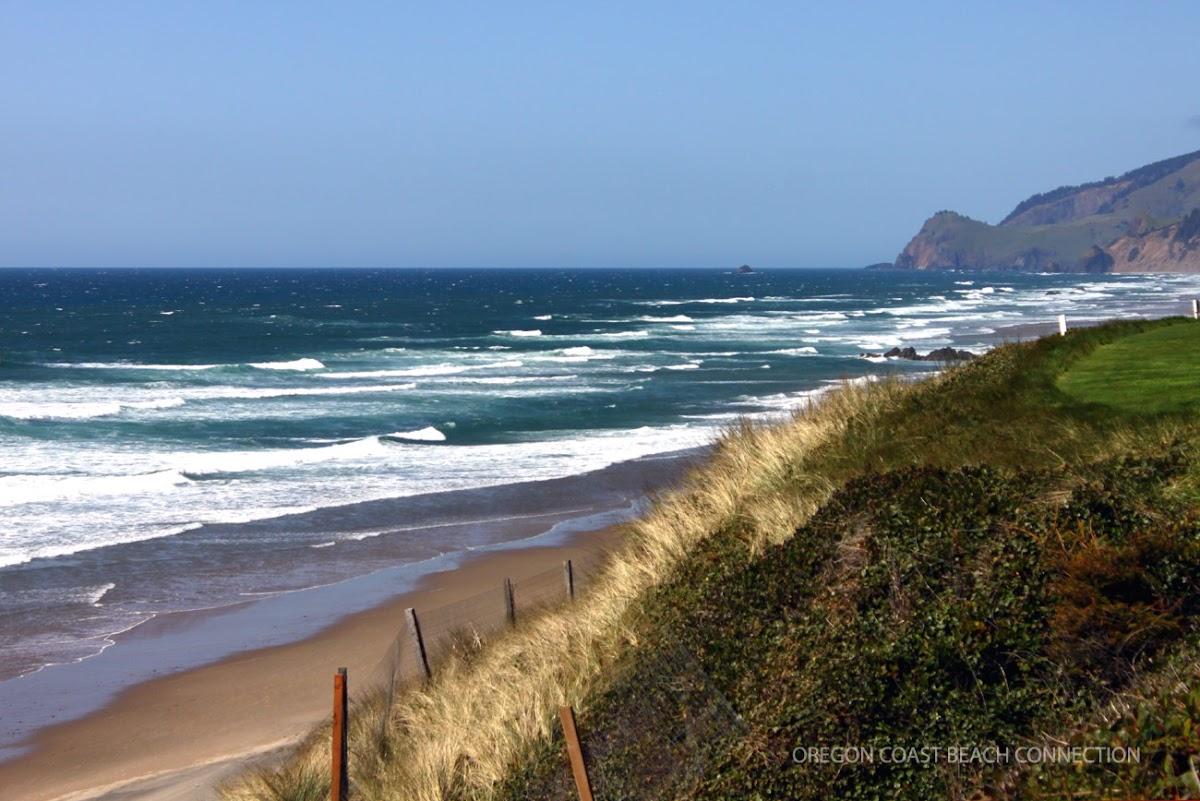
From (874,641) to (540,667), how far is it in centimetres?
→ 298

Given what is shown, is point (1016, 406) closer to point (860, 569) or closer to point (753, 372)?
point (860, 569)

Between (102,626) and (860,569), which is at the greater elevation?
(860,569)

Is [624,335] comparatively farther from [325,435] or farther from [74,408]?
[325,435]

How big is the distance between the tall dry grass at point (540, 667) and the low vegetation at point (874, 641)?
0.09ft

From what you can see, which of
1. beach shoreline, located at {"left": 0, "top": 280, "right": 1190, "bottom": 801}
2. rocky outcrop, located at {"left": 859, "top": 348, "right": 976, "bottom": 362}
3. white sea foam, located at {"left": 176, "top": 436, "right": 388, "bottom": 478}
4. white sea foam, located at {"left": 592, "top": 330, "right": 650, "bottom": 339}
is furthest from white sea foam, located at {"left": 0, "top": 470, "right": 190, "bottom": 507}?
white sea foam, located at {"left": 592, "top": 330, "right": 650, "bottom": 339}

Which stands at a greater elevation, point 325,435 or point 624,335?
point 624,335

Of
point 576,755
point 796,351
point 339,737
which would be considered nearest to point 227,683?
point 339,737

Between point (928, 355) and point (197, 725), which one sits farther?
point (928, 355)

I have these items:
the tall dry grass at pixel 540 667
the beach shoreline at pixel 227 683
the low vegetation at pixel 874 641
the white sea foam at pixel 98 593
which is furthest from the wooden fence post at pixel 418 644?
the white sea foam at pixel 98 593

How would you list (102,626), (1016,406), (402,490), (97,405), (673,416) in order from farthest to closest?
(97,405), (673,416), (402,490), (102,626), (1016,406)

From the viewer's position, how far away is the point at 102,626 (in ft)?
56.1

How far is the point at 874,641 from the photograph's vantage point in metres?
7.77

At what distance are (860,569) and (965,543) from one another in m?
0.70

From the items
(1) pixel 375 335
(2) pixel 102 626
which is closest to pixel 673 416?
(2) pixel 102 626
